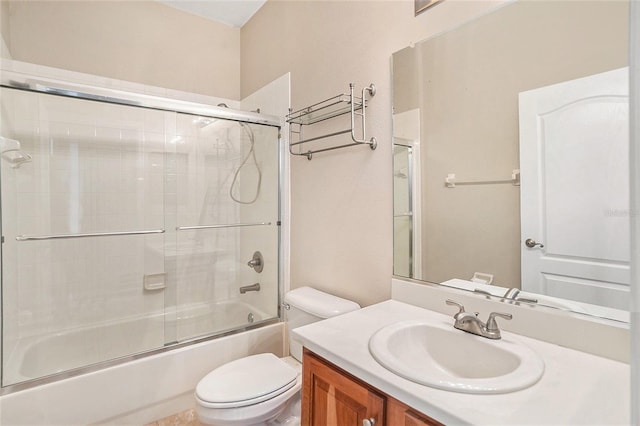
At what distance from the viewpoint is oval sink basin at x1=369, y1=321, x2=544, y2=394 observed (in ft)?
2.57

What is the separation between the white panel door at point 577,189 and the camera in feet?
2.99

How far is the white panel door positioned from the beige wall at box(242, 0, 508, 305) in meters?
0.47

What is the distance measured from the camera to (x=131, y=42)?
7.84 feet

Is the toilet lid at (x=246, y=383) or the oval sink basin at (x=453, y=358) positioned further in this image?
the toilet lid at (x=246, y=383)

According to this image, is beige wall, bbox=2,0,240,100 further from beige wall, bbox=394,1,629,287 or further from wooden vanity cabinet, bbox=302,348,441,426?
wooden vanity cabinet, bbox=302,348,441,426

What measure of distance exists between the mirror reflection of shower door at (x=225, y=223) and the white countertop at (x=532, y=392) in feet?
4.35

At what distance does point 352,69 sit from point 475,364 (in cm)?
143

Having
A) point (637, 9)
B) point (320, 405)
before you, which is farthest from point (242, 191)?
point (637, 9)

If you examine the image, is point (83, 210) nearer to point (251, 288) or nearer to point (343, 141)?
point (251, 288)

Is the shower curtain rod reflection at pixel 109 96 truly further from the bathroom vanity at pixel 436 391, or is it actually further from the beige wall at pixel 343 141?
the bathroom vanity at pixel 436 391

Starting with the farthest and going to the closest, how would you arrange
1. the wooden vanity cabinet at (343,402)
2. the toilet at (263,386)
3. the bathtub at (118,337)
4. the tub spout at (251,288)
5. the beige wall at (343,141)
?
the tub spout at (251,288)
the bathtub at (118,337)
the beige wall at (343,141)
the toilet at (263,386)
the wooden vanity cabinet at (343,402)

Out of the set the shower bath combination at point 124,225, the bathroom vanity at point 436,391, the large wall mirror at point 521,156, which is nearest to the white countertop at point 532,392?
the bathroom vanity at point 436,391

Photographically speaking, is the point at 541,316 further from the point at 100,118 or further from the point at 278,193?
the point at 100,118

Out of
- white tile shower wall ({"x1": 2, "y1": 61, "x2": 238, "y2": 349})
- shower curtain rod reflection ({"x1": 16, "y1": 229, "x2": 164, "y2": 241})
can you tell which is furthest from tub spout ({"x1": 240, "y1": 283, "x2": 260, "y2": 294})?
shower curtain rod reflection ({"x1": 16, "y1": 229, "x2": 164, "y2": 241})
